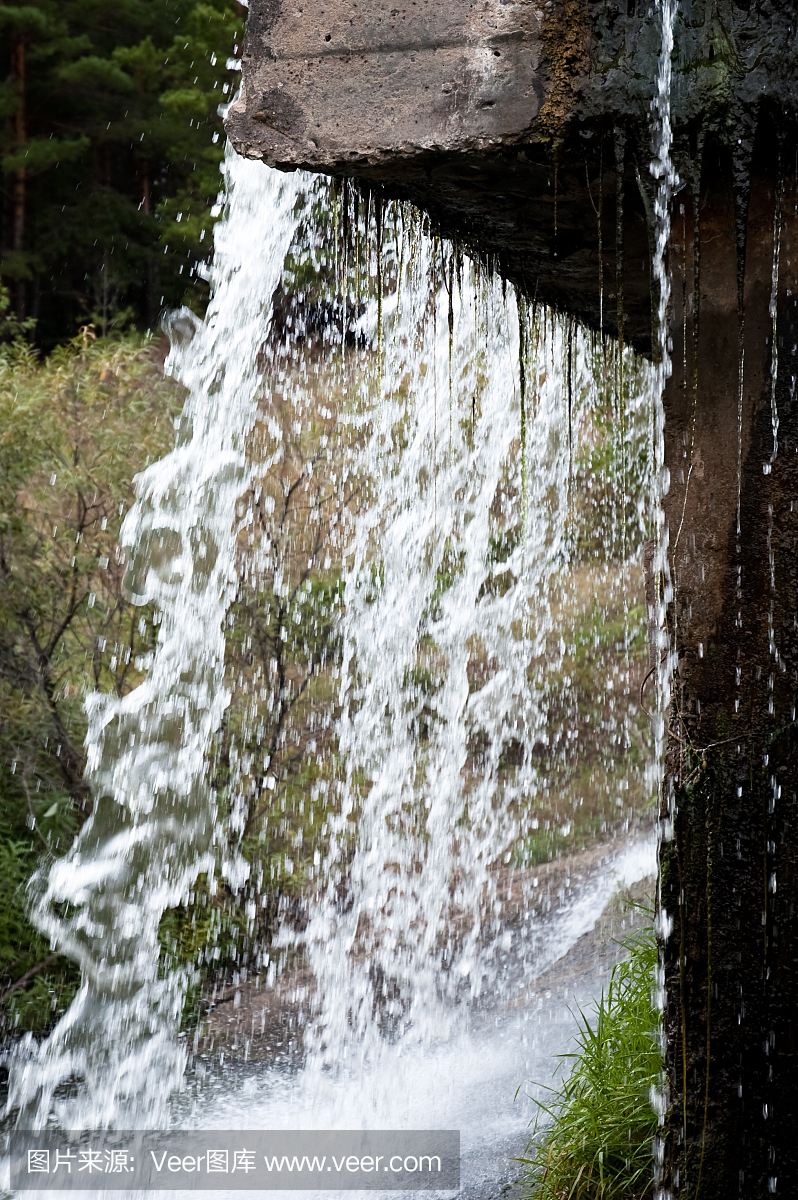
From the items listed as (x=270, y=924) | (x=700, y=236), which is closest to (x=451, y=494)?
(x=270, y=924)

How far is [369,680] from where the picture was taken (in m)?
7.12

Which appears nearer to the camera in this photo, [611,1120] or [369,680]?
[611,1120]

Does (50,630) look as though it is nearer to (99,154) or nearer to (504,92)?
(504,92)

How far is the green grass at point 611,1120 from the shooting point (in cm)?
268

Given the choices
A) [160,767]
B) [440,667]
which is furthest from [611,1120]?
[440,667]

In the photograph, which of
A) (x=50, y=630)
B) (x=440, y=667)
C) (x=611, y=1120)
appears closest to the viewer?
(x=611, y=1120)

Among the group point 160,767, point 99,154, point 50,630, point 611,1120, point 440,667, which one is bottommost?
point 611,1120

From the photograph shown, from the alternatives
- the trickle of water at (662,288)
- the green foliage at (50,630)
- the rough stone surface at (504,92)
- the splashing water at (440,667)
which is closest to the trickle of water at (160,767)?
the green foliage at (50,630)

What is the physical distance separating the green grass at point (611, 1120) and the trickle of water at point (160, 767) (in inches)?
74.0

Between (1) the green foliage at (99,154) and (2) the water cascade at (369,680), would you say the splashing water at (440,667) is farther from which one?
(1) the green foliage at (99,154)

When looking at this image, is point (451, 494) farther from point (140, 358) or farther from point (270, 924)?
point (270, 924)

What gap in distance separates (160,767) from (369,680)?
2.02m

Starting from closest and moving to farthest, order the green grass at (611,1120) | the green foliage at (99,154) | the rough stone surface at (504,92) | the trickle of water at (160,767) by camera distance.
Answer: the rough stone surface at (504,92) < the green grass at (611,1120) < the trickle of water at (160,767) < the green foliage at (99,154)

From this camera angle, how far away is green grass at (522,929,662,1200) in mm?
2682
